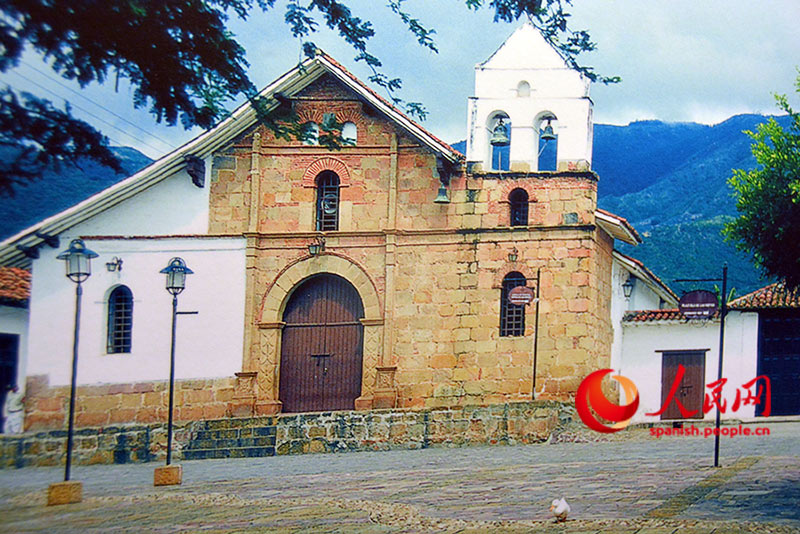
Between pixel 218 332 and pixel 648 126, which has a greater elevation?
pixel 648 126

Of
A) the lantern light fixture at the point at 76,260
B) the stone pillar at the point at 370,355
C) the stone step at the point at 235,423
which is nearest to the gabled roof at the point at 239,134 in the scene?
the stone pillar at the point at 370,355

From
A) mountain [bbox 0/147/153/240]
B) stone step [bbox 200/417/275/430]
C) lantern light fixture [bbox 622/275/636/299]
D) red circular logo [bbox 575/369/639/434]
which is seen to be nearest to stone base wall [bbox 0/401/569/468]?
stone step [bbox 200/417/275/430]

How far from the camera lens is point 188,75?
5941 mm

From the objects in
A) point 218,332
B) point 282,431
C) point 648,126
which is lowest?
point 282,431

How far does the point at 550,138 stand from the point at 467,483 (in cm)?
813

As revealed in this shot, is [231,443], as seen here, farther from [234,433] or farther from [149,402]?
[149,402]

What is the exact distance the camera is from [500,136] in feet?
59.9

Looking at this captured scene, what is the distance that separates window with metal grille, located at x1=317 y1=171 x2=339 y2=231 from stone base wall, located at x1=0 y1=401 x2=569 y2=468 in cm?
369

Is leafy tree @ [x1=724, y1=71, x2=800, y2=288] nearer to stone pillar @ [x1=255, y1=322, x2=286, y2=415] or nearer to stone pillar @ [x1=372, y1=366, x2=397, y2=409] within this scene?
stone pillar @ [x1=372, y1=366, x2=397, y2=409]

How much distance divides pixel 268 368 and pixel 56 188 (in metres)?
13.8

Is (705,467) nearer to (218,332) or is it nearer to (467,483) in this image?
(467,483)

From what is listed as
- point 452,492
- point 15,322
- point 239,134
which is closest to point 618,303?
point 239,134

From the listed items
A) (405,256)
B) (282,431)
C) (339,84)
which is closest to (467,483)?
(282,431)

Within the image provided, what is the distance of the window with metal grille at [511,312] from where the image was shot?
18.9 meters
